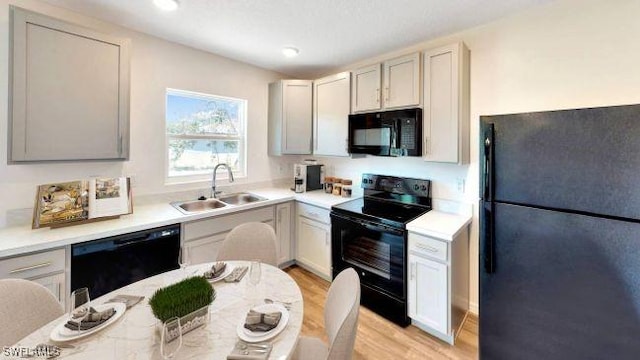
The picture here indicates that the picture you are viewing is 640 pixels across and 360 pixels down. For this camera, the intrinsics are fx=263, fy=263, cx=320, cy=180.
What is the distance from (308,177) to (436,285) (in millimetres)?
1846

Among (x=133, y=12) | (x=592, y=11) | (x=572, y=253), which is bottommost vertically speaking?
(x=572, y=253)

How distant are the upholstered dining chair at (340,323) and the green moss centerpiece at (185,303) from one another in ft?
1.38

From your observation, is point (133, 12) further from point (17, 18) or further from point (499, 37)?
point (499, 37)

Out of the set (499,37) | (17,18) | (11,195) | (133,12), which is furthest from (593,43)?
(11,195)

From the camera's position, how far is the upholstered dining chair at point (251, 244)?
1766 millimetres

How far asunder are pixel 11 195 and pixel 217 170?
5.00ft

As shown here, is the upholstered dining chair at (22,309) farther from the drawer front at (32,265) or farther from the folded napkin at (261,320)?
the folded napkin at (261,320)

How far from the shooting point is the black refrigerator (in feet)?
3.87

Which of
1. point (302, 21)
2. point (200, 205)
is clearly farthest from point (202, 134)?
point (302, 21)

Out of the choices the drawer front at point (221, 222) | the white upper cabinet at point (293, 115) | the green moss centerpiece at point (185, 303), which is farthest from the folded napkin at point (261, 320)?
the white upper cabinet at point (293, 115)

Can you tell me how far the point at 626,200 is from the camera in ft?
3.82

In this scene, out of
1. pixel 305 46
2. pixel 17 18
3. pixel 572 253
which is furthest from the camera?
pixel 305 46

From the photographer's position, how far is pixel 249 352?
2.81ft

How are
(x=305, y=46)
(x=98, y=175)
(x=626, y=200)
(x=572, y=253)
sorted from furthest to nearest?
(x=305, y=46), (x=98, y=175), (x=572, y=253), (x=626, y=200)
